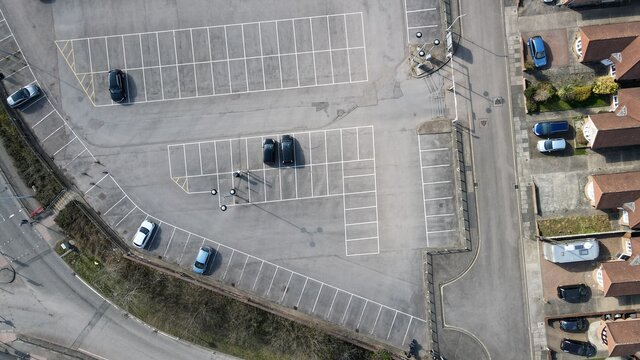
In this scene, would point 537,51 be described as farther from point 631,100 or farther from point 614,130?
point 614,130

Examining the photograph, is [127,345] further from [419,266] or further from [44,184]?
[419,266]

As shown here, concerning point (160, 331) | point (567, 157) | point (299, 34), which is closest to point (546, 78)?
point (567, 157)

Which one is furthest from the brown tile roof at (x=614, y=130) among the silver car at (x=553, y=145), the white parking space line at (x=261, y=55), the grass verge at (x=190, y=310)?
the grass verge at (x=190, y=310)

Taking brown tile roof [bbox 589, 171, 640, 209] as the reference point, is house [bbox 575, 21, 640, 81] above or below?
above

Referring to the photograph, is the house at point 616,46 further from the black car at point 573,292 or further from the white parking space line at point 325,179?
the white parking space line at point 325,179

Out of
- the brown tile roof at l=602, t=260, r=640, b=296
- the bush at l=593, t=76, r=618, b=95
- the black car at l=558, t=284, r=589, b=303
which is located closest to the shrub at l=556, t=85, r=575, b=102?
the bush at l=593, t=76, r=618, b=95

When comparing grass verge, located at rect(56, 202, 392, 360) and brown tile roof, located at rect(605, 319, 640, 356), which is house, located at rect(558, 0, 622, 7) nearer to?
brown tile roof, located at rect(605, 319, 640, 356)

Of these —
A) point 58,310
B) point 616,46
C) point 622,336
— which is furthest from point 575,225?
point 58,310
